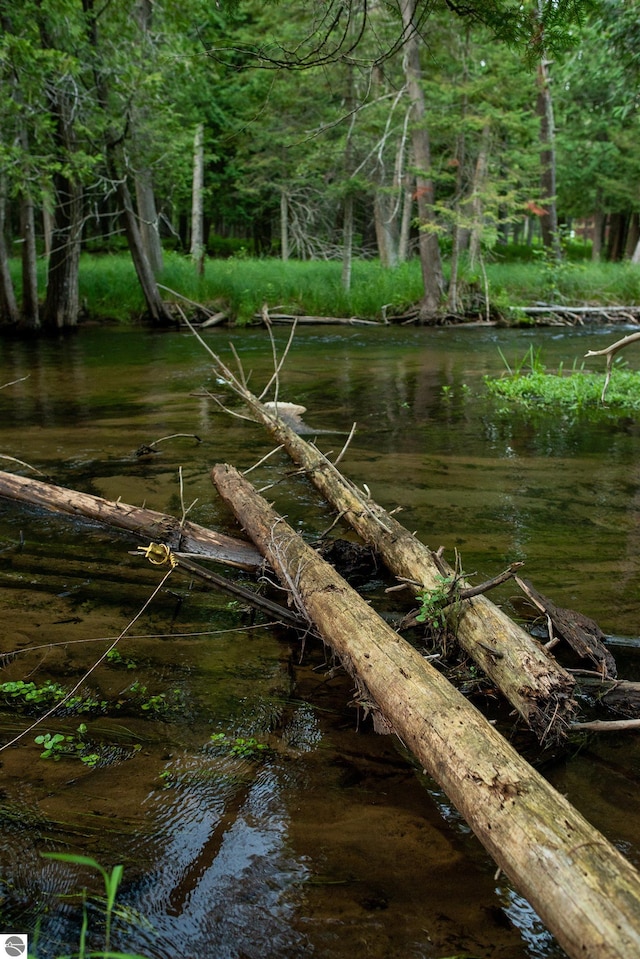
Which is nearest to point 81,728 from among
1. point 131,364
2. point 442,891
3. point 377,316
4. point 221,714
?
point 221,714

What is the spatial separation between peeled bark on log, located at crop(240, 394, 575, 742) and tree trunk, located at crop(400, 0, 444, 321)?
14099mm

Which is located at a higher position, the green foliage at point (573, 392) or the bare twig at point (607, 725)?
the green foliage at point (573, 392)

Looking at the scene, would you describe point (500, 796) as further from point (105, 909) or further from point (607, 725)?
point (105, 909)

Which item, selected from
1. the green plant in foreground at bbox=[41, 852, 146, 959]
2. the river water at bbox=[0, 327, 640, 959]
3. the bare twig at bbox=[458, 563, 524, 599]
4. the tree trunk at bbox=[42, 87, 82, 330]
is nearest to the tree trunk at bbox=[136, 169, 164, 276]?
the tree trunk at bbox=[42, 87, 82, 330]

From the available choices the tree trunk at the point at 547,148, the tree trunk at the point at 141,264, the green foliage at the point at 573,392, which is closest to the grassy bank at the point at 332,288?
the tree trunk at the point at 141,264

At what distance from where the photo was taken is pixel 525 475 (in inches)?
248

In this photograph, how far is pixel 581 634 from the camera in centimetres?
334

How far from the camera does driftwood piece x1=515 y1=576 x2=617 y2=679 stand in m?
3.17

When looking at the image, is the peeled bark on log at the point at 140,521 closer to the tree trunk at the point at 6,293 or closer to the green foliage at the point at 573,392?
the green foliage at the point at 573,392

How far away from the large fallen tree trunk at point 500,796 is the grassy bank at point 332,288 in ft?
53.8

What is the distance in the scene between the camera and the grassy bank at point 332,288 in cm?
1906

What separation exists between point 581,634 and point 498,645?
0.52 m

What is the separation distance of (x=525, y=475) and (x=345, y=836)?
4.50m

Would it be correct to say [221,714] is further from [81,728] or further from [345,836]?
[345,836]
